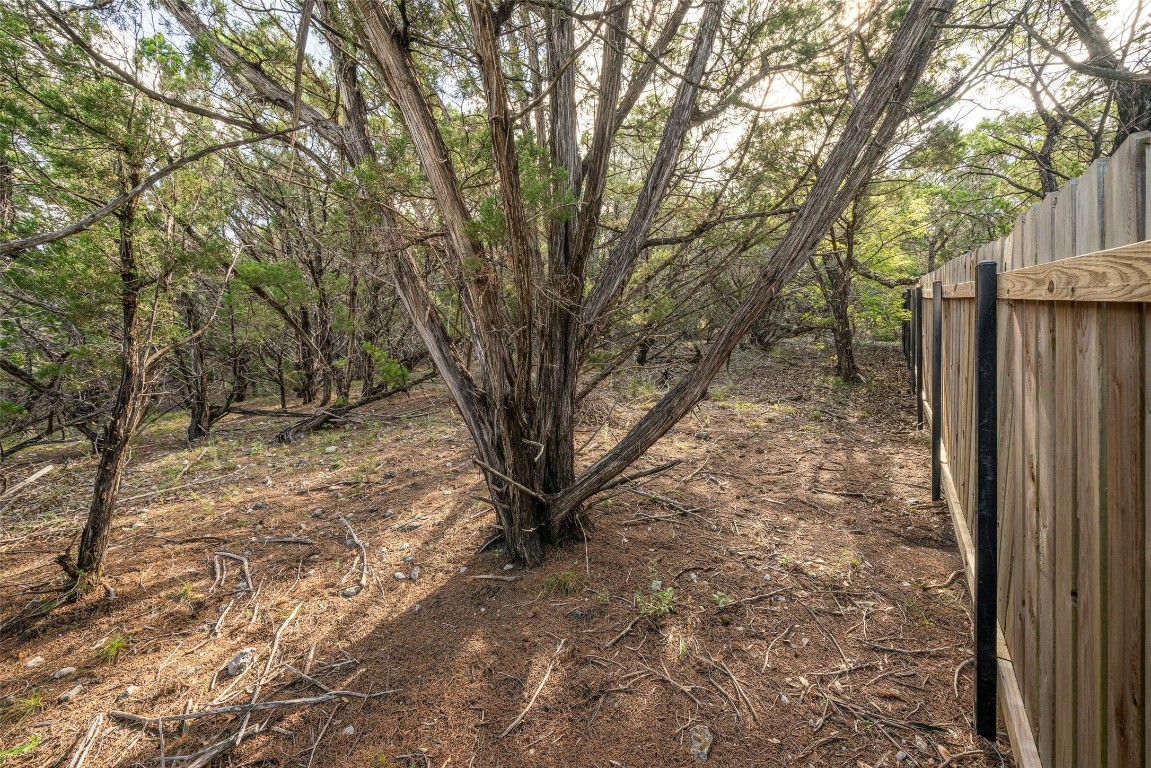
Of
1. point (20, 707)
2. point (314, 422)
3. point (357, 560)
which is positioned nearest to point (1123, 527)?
point (357, 560)

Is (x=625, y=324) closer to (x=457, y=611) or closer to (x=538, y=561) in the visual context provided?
(x=538, y=561)

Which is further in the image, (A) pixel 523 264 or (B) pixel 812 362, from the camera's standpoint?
(B) pixel 812 362

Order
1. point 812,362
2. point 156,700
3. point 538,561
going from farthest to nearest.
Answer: point 812,362 → point 538,561 → point 156,700

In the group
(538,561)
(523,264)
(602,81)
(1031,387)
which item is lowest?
(538,561)

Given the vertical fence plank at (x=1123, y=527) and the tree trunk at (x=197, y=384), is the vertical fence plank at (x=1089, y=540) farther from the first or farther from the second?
the tree trunk at (x=197, y=384)

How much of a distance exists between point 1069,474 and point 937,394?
327 centimetres

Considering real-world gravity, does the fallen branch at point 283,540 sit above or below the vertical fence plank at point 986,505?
below

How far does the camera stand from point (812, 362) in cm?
1024

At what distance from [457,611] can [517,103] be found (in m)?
3.04

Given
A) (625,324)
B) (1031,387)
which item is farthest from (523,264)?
(1031,387)

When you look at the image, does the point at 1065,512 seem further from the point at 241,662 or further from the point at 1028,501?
the point at 241,662

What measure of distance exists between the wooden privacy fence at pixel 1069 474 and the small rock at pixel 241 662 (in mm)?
2957

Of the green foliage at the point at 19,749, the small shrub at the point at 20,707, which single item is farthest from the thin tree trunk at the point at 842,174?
the small shrub at the point at 20,707

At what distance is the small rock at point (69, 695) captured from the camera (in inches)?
A: 80.1
